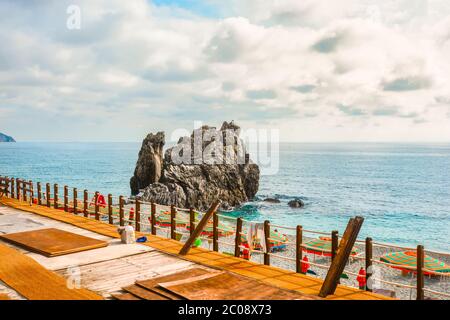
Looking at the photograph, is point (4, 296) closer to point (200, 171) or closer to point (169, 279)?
point (169, 279)

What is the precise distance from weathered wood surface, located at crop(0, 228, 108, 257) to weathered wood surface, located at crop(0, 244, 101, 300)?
0.79m

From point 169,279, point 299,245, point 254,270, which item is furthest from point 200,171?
point 169,279

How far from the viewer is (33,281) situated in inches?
371

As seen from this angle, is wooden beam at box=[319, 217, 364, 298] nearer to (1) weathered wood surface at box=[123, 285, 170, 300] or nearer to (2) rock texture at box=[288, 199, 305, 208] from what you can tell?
(1) weathered wood surface at box=[123, 285, 170, 300]

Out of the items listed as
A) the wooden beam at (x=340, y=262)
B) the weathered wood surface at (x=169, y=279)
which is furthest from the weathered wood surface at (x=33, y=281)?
the wooden beam at (x=340, y=262)

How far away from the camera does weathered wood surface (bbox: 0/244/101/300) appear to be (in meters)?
8.41

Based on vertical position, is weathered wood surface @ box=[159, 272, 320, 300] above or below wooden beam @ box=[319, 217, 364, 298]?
below

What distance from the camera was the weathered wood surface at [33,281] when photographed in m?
8.41

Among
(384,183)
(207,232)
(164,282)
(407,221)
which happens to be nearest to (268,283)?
(164,282)

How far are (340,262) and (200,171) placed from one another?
2085 inches

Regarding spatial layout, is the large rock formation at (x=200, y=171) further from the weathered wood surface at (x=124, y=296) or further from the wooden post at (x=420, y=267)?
the wooden post at (x=420, y=267)

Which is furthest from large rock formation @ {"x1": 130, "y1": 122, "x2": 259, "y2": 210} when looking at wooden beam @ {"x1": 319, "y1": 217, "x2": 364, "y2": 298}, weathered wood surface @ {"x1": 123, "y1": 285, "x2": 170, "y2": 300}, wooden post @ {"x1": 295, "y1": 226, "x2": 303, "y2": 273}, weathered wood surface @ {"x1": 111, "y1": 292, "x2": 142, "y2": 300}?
wooden beam @ {"x1": 319, "y1": 217, "x2": 364, "y2": 298}

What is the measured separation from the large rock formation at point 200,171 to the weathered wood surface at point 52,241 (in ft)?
135
